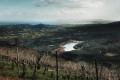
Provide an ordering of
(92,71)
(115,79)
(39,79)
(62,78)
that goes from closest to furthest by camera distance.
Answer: (39,79) < (62,78) < (115,79) < (92,71)

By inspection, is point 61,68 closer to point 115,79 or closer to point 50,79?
point 115,79

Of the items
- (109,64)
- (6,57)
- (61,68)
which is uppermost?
(6,57)

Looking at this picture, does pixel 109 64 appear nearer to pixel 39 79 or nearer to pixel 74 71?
pixel 74 71

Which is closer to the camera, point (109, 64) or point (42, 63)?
point (42, 63)

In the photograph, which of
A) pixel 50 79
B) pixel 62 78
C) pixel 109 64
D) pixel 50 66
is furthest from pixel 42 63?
pixel 109 64

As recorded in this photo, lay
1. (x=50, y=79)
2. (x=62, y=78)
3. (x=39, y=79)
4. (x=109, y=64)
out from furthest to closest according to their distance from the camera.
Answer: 1. (x=109, y=64)
2. (x=62, y=78)
3. (x=50, y=79)
4. (x=39, y=79)

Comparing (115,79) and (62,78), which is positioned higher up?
(62,78)

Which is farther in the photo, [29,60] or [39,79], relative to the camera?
[29,60]

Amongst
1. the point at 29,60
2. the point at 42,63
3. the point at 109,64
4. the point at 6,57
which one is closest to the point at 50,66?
the point at 42,63

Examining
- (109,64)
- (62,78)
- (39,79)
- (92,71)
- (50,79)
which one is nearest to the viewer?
(39,79)

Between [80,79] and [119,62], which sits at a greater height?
[80,79]
